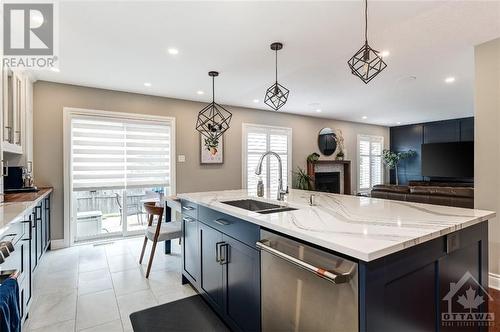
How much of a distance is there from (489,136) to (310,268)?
106 inches

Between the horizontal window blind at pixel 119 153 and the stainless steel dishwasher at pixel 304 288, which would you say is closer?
the stainless steel dishwasher at pixel 304 288

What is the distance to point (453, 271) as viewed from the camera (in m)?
1.48

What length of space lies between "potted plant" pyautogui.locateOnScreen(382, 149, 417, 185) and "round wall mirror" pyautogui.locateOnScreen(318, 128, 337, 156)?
7.69ft

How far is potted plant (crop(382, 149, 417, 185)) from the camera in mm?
8250

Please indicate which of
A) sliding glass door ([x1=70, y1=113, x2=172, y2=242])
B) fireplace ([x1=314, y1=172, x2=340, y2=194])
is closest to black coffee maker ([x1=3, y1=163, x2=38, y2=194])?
sliding glass door ([x1=70, y1=113, x2=172, y2=242])

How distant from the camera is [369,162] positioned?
8.22m

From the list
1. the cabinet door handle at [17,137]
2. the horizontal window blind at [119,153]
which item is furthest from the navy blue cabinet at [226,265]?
the horizontal window blind at [119,153]

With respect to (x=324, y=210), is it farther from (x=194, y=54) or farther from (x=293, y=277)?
(x=194, y=54)

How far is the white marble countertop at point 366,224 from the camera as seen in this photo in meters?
1.12

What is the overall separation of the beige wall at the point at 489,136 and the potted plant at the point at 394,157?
602 centimetres

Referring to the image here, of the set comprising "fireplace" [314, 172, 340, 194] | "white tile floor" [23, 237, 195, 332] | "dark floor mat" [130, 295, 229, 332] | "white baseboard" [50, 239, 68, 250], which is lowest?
"dark floor mat" [130, 295, 229, 332]

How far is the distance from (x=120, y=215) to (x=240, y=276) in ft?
11.5

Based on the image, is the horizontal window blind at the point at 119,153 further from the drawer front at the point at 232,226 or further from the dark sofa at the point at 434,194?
the dark sofa at the point at 434,194

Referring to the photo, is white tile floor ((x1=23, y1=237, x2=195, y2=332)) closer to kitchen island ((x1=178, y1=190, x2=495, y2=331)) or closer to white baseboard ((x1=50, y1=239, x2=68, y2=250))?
white baseboard ((x1=50, y1=239, x2=68, y2=250))
